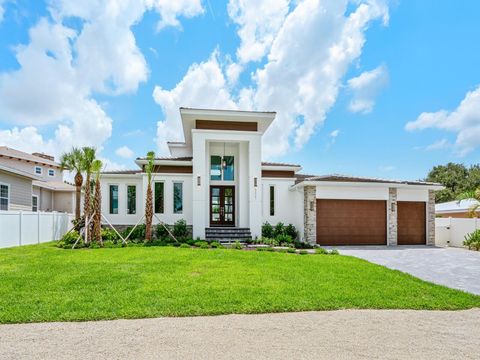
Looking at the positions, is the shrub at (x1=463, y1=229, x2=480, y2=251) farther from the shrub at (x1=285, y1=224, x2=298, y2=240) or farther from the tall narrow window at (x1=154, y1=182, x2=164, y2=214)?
the tall narrow window at (x1=154, y1=182, x2=164, y2=214)

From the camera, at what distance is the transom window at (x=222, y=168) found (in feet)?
61.3

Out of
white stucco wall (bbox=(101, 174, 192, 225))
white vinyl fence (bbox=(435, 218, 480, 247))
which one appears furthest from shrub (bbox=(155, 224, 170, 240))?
white vinyl fence (bbox=(435, 218, 480, 247))

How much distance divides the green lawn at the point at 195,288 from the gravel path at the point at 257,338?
0.46 m

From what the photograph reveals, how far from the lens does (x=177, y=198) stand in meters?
18.2

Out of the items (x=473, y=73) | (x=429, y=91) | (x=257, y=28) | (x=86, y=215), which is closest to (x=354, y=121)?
(x=429, y=91)

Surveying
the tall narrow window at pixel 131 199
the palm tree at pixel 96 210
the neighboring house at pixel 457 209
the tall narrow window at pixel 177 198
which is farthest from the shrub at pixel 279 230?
the neighboring house at pixel 457 209

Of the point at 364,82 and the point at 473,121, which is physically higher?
the point at 364,82

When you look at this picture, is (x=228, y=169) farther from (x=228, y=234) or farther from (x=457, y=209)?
(x=457, y=209)

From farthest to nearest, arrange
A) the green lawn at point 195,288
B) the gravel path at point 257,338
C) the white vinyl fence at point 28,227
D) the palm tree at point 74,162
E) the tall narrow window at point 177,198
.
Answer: the palm tree at point 74,162, the tall narrow window at point 177,198, the white vinyl fence at point 28,227, the green lawn at point 195,288, the gravel path at point 257,338

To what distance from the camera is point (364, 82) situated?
16172 mm

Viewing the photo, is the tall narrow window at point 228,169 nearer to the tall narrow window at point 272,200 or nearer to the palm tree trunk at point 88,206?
the tall narrow window at point 272,200

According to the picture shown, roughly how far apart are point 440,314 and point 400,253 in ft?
29.8

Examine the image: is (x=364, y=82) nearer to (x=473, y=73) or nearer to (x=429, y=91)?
(x=429, y=91)

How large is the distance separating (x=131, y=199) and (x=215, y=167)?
216 inches
